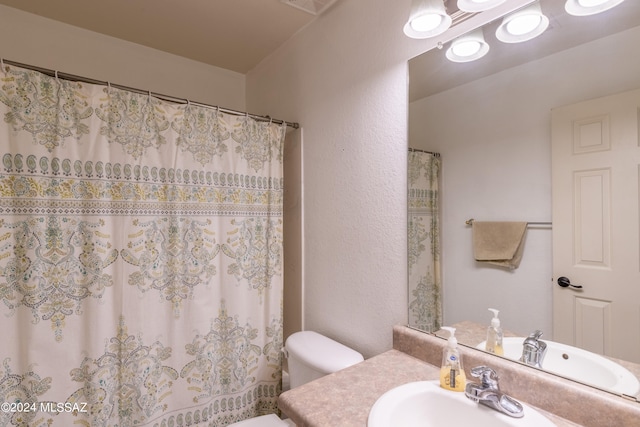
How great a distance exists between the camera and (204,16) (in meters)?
1.66

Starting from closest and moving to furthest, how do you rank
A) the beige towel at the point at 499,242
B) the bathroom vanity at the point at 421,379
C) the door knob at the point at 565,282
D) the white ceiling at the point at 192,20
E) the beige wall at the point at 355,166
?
the bathroom vanity at the point at 421,379 < the door knob at the point at 565,282 < the beige towel at the point at 499,242 < the beige wall at the point at 355,166 < the white ceiling at the point at 192,20

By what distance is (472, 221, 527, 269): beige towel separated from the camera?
36.5 inches

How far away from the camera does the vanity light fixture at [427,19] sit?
942mm

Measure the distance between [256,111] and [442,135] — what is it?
5.04ft

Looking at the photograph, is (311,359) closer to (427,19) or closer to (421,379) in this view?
(421,379)

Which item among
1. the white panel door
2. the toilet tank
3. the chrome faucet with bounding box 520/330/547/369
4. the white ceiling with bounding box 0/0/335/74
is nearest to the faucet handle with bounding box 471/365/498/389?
the chrome faucet with bounding box 520/330/547/369

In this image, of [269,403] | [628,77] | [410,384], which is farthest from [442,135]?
[269,403]

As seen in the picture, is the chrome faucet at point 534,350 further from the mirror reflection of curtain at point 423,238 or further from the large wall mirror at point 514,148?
the mirror reflection of curtain at point 423,238

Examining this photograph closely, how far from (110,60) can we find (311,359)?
6.93ft

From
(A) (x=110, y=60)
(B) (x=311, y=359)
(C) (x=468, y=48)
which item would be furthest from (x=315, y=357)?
(A) (x=110, y=60)

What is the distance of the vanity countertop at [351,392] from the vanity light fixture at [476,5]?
111 centimetres

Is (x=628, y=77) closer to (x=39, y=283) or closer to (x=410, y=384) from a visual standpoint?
(x=410, y=384)

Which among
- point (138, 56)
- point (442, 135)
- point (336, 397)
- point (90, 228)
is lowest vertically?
point (336, 397)

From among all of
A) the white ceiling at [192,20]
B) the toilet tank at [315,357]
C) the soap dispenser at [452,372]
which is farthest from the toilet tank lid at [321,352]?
the white ceiling at [192,20]
